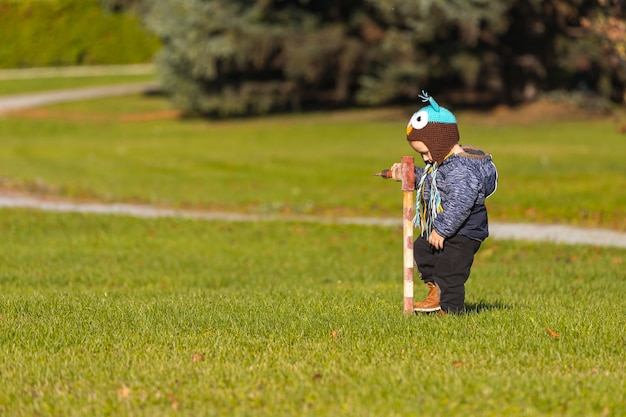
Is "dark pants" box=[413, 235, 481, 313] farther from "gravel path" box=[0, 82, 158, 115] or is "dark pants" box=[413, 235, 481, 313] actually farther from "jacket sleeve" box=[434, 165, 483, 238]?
"gravel path" box=[0, 82, 158, 115]

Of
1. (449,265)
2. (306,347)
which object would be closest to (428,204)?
(449,265)

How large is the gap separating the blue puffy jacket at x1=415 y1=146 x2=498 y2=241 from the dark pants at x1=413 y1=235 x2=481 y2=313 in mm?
88

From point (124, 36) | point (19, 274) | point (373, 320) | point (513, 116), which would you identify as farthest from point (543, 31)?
point (124, 36)

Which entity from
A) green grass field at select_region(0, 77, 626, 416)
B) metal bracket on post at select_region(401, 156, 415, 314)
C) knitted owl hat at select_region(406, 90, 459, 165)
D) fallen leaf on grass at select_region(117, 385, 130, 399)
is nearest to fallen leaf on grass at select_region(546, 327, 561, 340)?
green grass field at select_region(0, 77, 626, 416)

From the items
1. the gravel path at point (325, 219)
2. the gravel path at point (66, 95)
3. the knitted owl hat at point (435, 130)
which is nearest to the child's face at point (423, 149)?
the knitted owl hat at point (435, 130)

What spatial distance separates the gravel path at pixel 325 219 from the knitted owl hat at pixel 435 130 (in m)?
7.46

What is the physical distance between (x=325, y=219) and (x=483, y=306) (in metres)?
8.68

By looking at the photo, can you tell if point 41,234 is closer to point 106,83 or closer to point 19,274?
point 19,274

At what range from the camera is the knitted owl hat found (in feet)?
22.7

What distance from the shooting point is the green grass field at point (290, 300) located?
17.1ft

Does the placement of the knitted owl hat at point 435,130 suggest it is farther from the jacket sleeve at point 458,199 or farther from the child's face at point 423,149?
the jacket sleeve at point 458,199

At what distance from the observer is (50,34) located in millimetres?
58531

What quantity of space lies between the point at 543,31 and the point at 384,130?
6478 mm

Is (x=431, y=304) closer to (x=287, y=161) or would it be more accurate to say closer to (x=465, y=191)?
(x=465, y=191)
